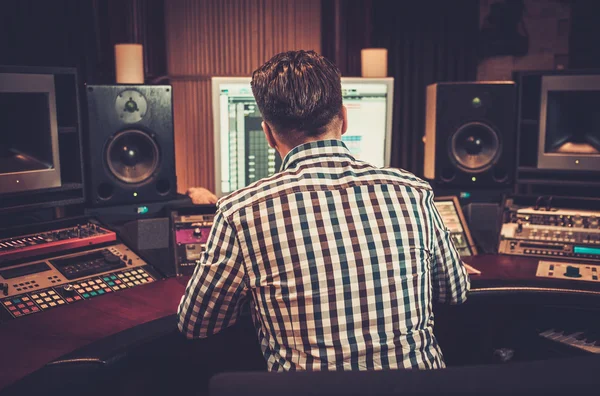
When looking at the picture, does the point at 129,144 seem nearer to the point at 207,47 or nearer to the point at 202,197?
the point at 202,197

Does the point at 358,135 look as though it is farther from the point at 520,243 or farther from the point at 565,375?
the point at 565,375

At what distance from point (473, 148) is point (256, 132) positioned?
0.80 meters

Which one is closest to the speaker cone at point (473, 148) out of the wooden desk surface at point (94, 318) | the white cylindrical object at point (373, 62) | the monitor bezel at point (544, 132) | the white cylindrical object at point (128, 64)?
the monitor bezel at point (544, 132)

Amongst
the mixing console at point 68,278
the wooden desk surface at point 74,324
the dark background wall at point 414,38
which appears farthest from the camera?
the dark background wall at point 414,38

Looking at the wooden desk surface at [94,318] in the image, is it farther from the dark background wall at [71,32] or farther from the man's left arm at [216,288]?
the dark background wall at [71,32]

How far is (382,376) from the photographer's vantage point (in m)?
0.60

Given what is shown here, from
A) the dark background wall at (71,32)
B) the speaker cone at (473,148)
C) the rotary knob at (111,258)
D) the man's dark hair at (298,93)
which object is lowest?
the rotary knob at (111,258)

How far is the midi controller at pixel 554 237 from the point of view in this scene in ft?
6.47

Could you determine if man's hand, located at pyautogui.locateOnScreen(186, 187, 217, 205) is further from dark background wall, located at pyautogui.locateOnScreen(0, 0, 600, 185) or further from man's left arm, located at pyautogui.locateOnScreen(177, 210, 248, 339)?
dark background wall, located at pyautogui.locateOnScreen(0, 0, 600, 185)

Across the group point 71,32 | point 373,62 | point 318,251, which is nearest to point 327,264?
point 318,251

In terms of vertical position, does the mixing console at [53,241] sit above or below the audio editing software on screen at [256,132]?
below

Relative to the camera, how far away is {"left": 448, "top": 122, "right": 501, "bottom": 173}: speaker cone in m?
2.39

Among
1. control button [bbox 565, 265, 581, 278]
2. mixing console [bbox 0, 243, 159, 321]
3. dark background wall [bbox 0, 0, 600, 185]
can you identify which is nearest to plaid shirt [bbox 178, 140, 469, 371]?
mixing console [bbox 0, 243, 159, 321]

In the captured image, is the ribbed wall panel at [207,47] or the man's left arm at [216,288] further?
the ribbed wall panel at [207,47]
